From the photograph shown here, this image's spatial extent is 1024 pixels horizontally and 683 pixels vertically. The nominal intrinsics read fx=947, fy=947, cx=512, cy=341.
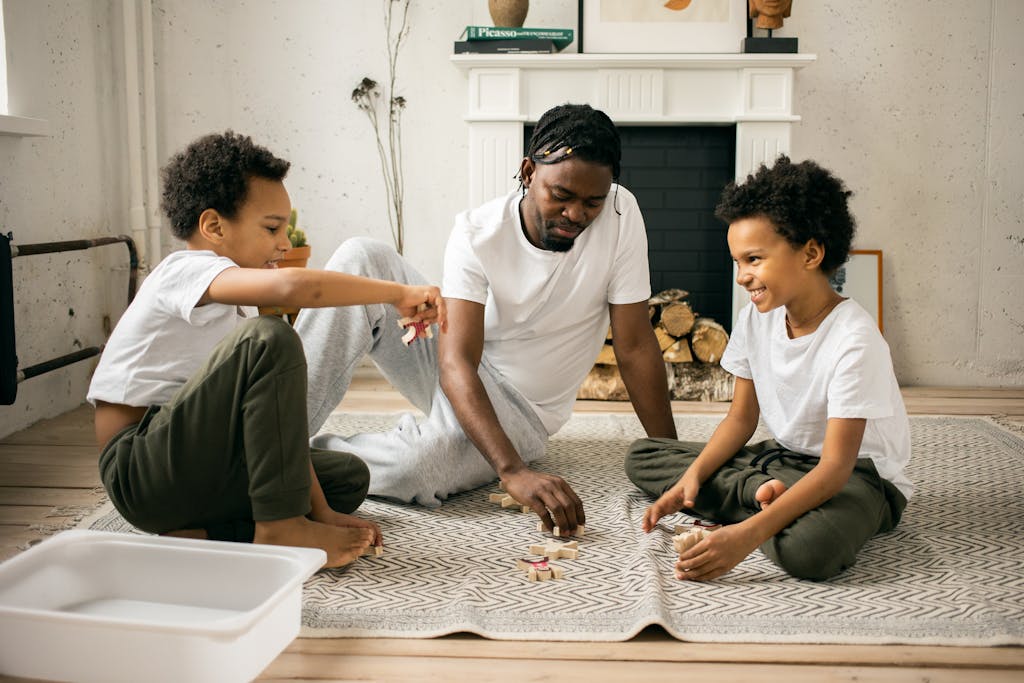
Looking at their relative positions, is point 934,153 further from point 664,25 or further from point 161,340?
point 161,340

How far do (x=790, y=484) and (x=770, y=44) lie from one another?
214cm

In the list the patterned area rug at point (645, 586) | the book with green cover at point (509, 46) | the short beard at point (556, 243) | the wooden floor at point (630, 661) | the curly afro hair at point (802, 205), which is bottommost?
the wooden floor at point (630, 661)

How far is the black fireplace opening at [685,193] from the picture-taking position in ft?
11.8

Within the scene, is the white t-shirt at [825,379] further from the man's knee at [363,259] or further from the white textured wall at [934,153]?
the white textured wall at [934,153]

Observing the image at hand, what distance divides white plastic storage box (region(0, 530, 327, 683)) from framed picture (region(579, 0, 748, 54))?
2612 millimetres

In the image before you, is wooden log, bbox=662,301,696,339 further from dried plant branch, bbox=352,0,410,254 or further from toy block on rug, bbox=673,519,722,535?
toy block on rug, bbox=673,519,722,535

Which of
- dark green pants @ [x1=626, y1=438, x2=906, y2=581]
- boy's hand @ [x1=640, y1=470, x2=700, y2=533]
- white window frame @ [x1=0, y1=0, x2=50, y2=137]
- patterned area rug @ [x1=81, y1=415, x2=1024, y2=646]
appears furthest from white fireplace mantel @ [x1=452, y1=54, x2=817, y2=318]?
boy's hand @ [x1=640, y1=470, x2=700, y2=533]

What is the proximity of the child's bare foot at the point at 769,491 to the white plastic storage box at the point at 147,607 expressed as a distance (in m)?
0.81

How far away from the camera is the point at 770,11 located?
134 inches

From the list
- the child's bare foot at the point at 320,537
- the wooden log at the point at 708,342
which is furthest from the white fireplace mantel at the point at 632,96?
the child's bare foot at the point at 320,537

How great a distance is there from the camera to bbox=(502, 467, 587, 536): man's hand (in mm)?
1831

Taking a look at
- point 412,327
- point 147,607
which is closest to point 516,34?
point 412,327

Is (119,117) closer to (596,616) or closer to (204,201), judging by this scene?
(204,201)

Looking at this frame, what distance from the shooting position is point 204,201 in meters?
1.74
